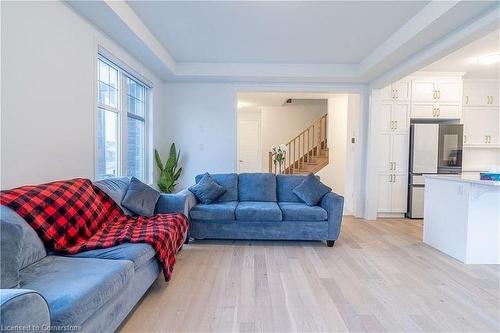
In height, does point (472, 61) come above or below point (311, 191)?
above

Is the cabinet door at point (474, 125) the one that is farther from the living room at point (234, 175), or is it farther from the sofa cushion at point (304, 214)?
the sofa cushion at point (304, 214)

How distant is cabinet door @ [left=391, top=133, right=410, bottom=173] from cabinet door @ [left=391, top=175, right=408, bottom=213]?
0.47 ft

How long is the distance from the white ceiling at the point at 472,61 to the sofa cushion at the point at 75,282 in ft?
14.3

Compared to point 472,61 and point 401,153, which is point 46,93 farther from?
point 472,61

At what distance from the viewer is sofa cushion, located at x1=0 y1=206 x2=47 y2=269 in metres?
1.56

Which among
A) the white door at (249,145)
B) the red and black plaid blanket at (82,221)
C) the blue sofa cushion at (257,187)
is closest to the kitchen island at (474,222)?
the blue sofa cushion at (257,187)

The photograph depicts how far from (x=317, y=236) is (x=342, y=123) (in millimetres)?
4337

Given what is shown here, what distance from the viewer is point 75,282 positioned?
4.66 feet

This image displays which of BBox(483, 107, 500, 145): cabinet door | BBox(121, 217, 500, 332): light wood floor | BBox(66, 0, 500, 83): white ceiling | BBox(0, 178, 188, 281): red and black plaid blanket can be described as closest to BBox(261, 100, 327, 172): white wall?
BBox(66, 0, 500, 83): white ceiling

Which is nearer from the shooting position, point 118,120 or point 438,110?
point 118,120

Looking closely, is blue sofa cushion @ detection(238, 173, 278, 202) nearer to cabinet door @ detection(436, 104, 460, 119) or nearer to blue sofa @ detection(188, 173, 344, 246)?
blue sofa @ detection(188, 173, 344, 246)

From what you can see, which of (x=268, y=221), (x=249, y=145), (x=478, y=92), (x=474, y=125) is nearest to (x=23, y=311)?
(x=268, y=221)

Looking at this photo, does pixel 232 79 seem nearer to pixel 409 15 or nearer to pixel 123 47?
pixel 123 47

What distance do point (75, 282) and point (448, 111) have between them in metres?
5.93
